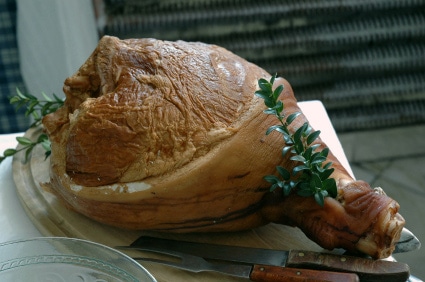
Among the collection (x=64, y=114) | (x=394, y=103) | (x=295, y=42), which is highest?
Result: (x=64, y=114)

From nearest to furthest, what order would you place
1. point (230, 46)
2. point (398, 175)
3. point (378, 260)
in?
point (378, 260) < point (230, 46) < point (398, 175)

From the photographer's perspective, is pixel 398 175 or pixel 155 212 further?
pixel 398 175

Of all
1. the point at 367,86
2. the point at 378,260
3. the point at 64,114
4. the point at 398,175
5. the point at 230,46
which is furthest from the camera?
the point at 398,175

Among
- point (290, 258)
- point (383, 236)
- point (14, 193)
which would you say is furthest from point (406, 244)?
point (14, 193)

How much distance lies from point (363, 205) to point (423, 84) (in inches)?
61.4

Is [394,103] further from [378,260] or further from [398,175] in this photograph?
[378,260]

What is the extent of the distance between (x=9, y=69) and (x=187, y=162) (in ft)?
5.60

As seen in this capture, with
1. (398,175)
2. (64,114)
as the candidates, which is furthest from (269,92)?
(398,175)

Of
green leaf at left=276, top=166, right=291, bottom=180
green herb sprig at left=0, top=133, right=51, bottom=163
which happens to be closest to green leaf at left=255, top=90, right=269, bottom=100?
green leaf at left=276, top=166, right=291, bottom=180

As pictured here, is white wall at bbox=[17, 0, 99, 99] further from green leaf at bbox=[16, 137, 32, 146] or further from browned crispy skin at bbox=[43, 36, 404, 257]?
browned crispy skin at bbox=[43, 36, 404, 257]

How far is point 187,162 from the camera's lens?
3.28 ft

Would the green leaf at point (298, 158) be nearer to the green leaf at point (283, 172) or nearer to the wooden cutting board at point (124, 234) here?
the green leaf at point (283, 172)

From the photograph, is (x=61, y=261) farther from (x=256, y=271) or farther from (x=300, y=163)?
(x=300, y=163)

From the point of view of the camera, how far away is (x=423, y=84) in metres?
2.41
